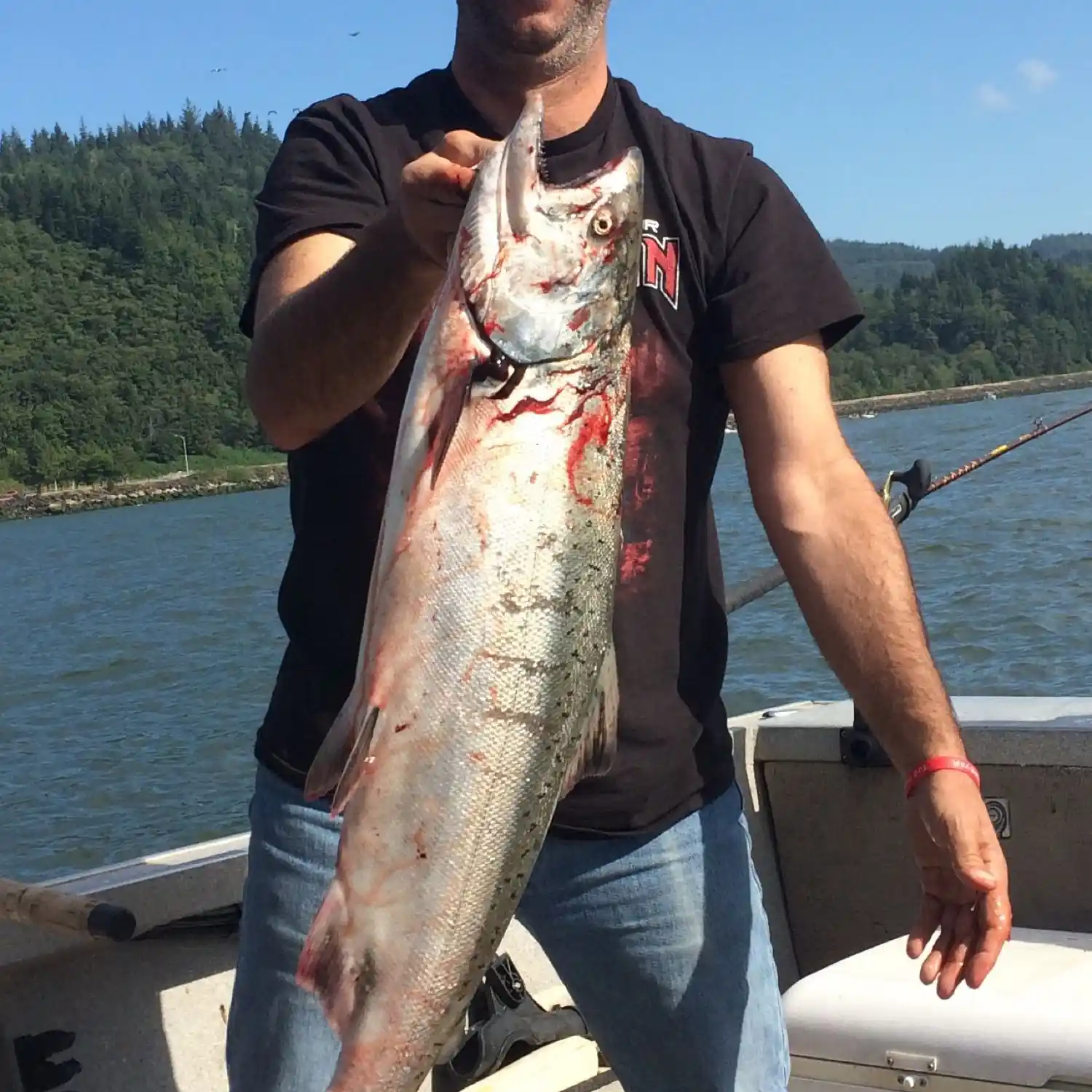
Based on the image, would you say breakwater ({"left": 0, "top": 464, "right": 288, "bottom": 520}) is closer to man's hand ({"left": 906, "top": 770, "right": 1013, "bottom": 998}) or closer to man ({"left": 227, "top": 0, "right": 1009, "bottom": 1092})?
man ({"left": 227, "top": 0, "right": 1009, "bottom": 1092})

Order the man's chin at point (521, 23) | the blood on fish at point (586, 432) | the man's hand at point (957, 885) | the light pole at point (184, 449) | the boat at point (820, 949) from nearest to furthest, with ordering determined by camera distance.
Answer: the blood on fish at point (586, 432)
the man's hand at point (957, 885)
the man's chin at point (521, 23)
the boat at point (820, 949)
the light pole at point (184, 449)

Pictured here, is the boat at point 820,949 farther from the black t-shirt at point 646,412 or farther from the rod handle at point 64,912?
the black t-shirt at point 646,412

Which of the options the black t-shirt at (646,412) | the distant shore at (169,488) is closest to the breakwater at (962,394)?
the distant shore at (169,488)

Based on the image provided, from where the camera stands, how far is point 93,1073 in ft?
13.0

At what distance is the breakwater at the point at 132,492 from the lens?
8950cm

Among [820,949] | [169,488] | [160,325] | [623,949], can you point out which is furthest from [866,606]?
[160,325]

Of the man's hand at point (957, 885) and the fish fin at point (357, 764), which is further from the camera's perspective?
the man's hand at point (957, 885)

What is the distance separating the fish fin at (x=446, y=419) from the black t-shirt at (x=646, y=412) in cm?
47

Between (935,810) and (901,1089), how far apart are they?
1.22 meters

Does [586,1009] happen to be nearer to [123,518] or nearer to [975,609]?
[975,609]

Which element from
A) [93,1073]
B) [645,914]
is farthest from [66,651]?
[645,914]

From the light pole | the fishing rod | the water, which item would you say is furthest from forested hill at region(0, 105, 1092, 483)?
the fishing rod

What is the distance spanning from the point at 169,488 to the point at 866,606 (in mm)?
93951

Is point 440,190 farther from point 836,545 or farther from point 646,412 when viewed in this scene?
point 836,545
